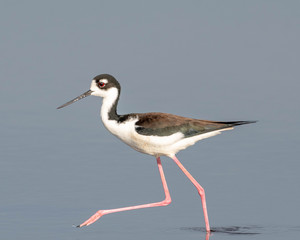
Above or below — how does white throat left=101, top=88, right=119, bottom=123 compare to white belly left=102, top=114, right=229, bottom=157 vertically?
above

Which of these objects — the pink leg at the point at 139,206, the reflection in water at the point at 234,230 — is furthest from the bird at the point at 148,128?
the reflection in water at the point at 234,230

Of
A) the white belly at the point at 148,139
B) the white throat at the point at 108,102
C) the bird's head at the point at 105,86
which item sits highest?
the bird's head at the point at 105,86

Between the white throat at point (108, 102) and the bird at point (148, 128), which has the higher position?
the white throat at point (108, 102)

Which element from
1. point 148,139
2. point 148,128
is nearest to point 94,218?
point 148,139

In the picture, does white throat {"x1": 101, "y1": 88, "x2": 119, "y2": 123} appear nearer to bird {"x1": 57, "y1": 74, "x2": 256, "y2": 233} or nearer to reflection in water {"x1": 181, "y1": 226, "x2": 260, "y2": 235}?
bird {"x1": 57, "y1": 74, "x2": 256, "y2": 233}

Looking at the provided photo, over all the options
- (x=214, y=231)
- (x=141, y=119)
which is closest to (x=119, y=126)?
(x=141, y=119)

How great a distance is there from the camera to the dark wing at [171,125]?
28.9 ft

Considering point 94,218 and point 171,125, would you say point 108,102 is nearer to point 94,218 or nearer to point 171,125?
point 171,125

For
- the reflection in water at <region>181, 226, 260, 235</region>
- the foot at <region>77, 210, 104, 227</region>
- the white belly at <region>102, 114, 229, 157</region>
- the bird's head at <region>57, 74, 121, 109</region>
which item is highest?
the bird's head at <region>57, 74, 121, 109</region>

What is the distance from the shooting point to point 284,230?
8.53m

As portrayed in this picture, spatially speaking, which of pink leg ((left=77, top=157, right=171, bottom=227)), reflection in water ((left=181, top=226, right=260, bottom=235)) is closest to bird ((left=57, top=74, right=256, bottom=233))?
pink leg ((left=77, top=157, right=171, bottom=227))

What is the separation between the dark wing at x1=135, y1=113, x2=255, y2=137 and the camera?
880cm

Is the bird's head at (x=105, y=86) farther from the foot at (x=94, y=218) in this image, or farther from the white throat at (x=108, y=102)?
the foot at (x=94, y=218)

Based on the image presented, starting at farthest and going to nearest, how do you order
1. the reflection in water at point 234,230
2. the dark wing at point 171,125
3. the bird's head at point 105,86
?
the bird's head at point 105,86 < the dark wing at point 171,125 < the reflection in water at point 234,230
